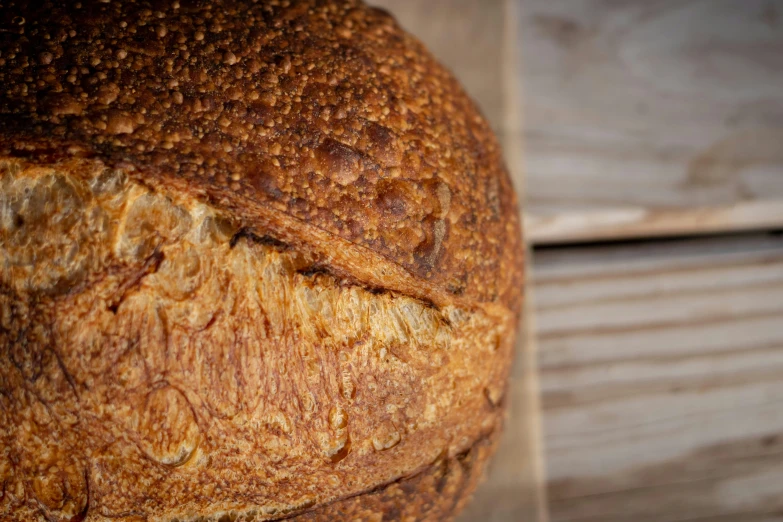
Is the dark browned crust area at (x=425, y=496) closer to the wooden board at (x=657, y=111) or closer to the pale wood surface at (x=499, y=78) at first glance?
the pale wood surface at (x=499, y=78)

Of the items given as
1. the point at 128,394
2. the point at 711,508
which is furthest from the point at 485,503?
the point at 128,394

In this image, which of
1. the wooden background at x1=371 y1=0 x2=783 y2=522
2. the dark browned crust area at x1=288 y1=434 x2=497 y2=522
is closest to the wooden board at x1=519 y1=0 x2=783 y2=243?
the wooden background at x1=371 y1=0 x2=783 y2=522

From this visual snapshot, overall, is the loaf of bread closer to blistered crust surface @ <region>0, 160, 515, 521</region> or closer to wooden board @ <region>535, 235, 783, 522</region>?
blistered crust surface @ <region>0, 160, 515, 521</region>

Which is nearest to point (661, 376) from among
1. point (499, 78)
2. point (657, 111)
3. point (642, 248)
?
point (642, 248)

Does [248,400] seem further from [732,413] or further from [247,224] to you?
[732,413]

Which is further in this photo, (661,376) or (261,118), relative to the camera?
(661,376)

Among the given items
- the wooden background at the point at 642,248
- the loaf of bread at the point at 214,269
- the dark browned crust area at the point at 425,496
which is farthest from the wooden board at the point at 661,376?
the loaf of bread at the point at 214,269

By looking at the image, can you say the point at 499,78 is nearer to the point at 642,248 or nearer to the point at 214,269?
the point at 642,248
